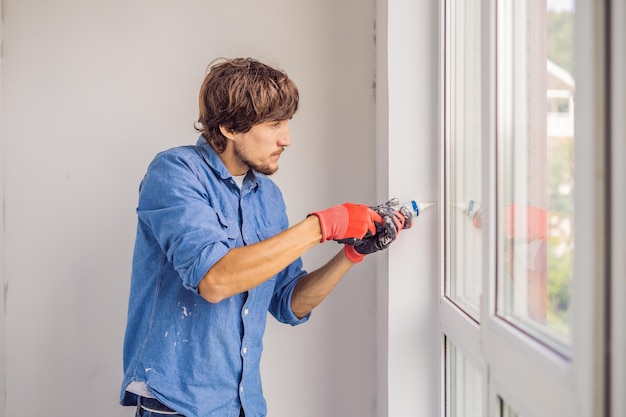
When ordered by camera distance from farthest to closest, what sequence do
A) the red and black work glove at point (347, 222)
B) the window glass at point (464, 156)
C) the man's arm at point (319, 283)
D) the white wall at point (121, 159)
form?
the white wall at point (121, 159)
the man's arm at point (319, 283)
the red and black work glove at point (347, 222)
the window glass at point (464, 156)

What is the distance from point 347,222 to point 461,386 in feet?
1.57

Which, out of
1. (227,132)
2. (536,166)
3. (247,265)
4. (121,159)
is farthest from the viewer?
(121,159)

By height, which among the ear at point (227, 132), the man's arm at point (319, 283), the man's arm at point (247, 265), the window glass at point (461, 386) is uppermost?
the ear at point (227, 132)

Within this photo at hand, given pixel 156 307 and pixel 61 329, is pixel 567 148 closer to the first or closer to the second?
pixel 156 307

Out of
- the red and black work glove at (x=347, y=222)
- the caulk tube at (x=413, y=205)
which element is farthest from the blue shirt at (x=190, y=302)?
the caulk tube at (x=413, y=205)

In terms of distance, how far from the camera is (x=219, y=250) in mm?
1205

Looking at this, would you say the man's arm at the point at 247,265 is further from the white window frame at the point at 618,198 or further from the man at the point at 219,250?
the white window frame at the point at 618,198

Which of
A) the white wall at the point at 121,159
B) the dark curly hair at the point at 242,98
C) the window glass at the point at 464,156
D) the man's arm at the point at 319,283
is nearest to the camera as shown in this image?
the window glass at the point at 464,156

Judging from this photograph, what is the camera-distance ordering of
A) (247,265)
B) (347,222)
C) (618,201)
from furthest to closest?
(347,222) → (247,265) → (618,201)

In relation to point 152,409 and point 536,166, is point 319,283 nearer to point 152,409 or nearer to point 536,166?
point 152,409

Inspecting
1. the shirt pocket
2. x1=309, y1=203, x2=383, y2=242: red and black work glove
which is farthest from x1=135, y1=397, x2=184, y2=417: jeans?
x1=309, y1=203, x2=383, y2=242: red and black work glove

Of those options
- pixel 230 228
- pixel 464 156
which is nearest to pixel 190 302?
pixel 230 228

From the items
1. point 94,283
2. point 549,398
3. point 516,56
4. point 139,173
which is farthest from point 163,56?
point 549,398

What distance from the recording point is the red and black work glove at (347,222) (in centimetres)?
128
